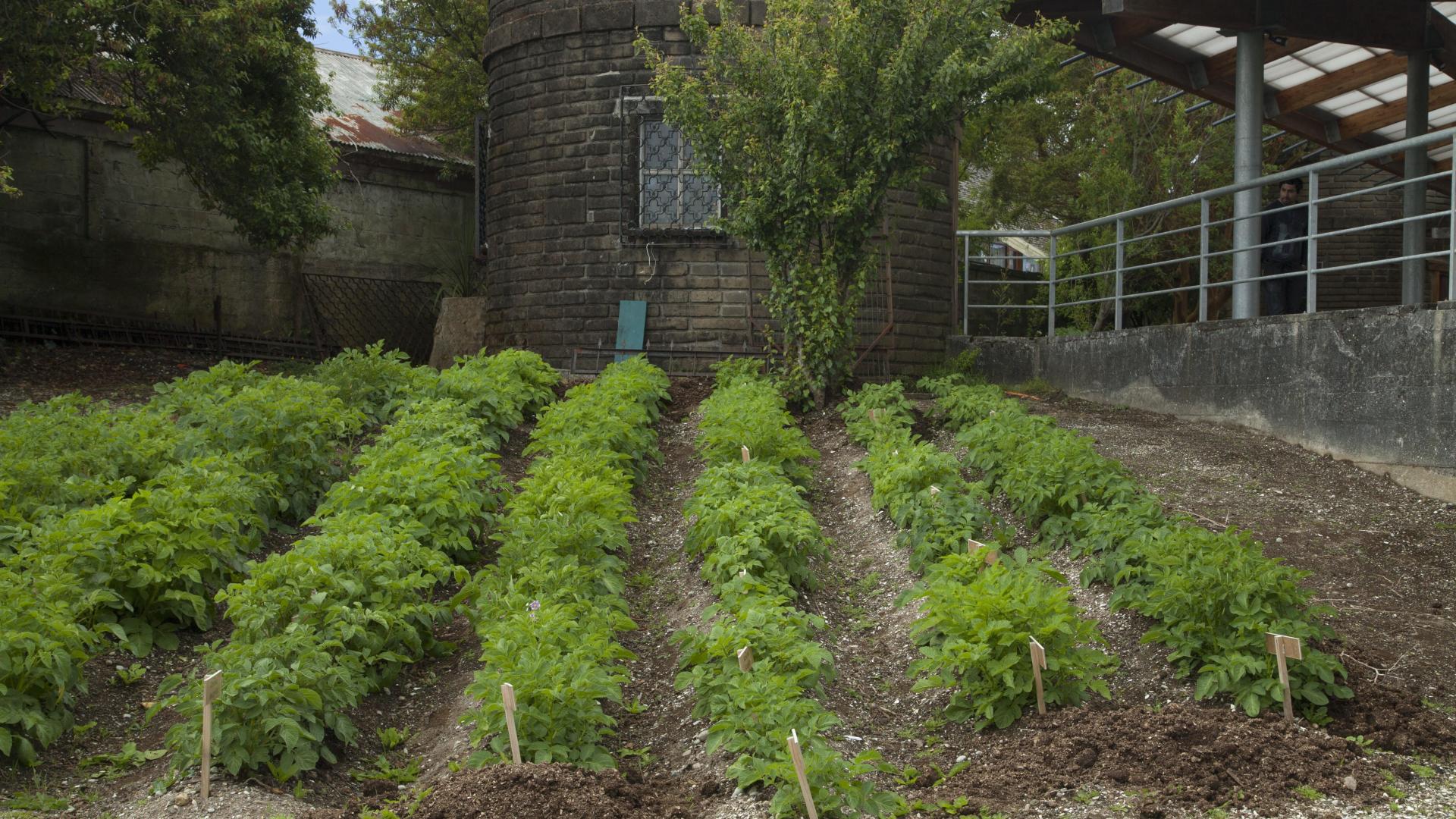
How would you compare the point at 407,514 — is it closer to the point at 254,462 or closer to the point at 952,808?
the point at 254,462

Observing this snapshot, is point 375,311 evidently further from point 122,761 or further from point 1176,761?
point 1176,761

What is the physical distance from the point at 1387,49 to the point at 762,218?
7451mm

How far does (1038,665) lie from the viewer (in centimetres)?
520

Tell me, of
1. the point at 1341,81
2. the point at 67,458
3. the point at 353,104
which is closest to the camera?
the point at 67,458

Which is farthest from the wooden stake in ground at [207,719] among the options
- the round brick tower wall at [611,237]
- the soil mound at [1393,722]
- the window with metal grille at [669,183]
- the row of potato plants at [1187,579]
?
the window with metal grille at [669,183]

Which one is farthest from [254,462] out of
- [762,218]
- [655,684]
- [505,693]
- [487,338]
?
[487,338]

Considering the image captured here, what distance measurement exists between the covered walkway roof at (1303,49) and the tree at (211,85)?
8.47 meters

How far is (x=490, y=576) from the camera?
642 centimetres

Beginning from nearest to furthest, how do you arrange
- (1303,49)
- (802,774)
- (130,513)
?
(802,774) → (130,513) → (1303,49)

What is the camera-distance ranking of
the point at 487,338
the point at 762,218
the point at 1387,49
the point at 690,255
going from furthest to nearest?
the point at 487,338
the point at 690,255
the point at 1387,49
the point at 762,218

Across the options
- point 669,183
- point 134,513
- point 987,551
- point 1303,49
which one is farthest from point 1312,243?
point 134,513

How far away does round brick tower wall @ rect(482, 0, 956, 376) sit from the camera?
14891mm

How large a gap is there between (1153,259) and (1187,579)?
16143mm

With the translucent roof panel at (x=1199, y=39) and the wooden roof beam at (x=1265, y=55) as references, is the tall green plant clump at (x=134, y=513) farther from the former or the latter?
the wooden roof beam at (x=1265, y=55)
